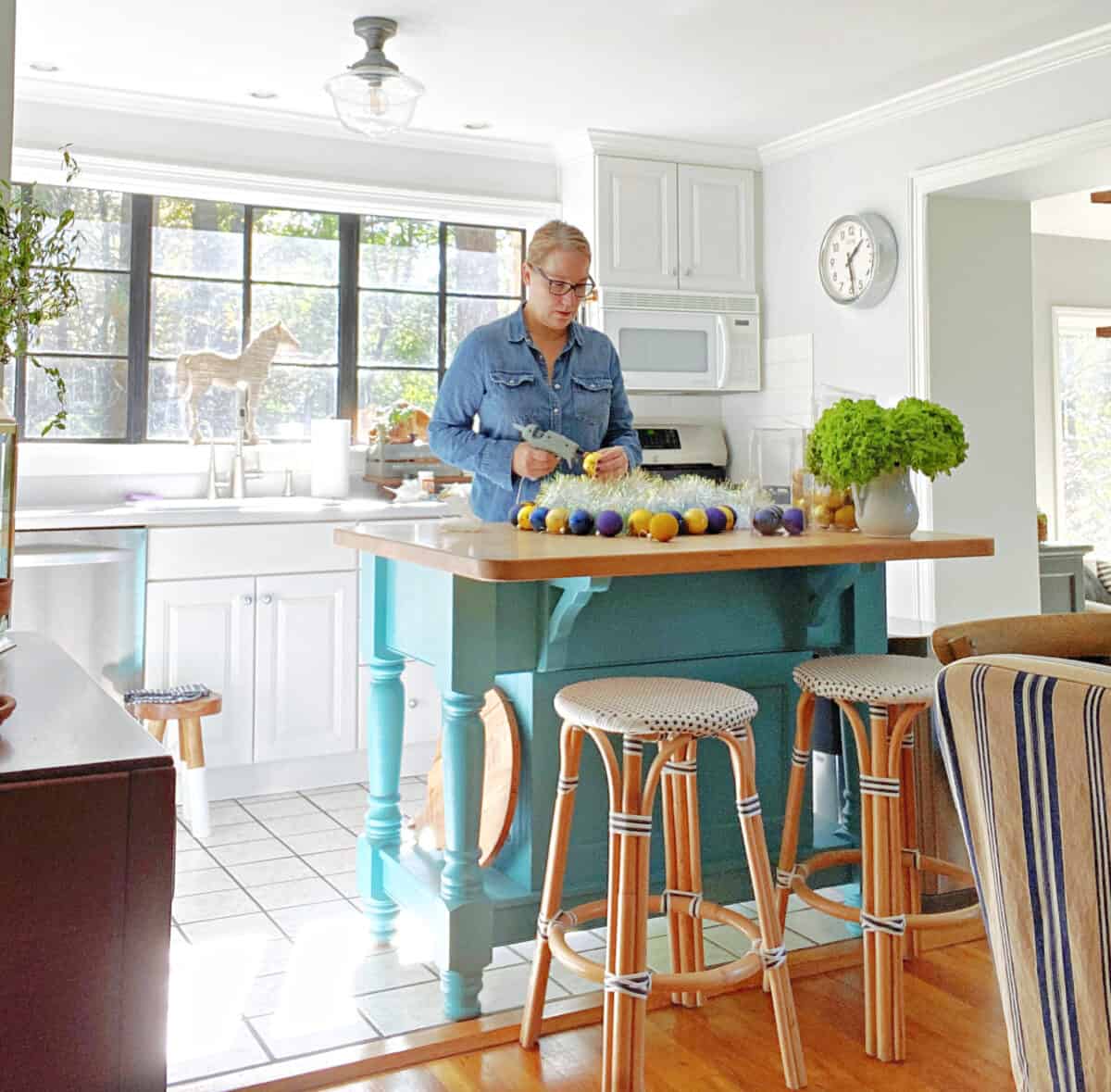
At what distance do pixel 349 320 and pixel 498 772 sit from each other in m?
2.84

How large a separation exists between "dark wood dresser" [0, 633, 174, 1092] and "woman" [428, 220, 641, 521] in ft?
5.35

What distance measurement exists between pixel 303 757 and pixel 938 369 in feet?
8.72

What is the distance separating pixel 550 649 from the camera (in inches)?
86.6

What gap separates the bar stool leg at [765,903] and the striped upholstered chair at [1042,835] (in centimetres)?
92

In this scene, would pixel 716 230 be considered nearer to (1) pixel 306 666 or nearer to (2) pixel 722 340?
(2) pixel 722 340

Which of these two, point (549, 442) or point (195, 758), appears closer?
point (549, 442)

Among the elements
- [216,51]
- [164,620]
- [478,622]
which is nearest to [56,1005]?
[478,622]

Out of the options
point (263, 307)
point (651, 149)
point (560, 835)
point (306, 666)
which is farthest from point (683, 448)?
point (560, 835)

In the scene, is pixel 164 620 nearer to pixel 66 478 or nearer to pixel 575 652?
pixel 66 478

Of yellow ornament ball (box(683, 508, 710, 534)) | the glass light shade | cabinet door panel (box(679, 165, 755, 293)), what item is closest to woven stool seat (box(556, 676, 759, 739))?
yellow ornament ball (box(683, 508, 710, 534))

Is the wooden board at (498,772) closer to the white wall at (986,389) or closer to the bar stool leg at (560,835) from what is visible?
the bar stool leg at (560,835)

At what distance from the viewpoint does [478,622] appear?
216 centimetres

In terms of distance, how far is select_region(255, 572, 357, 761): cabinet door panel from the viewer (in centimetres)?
382

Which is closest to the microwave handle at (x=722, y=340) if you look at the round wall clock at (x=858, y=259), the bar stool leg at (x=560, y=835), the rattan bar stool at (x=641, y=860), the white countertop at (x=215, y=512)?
the round wall clock at (x=858, y=259)
